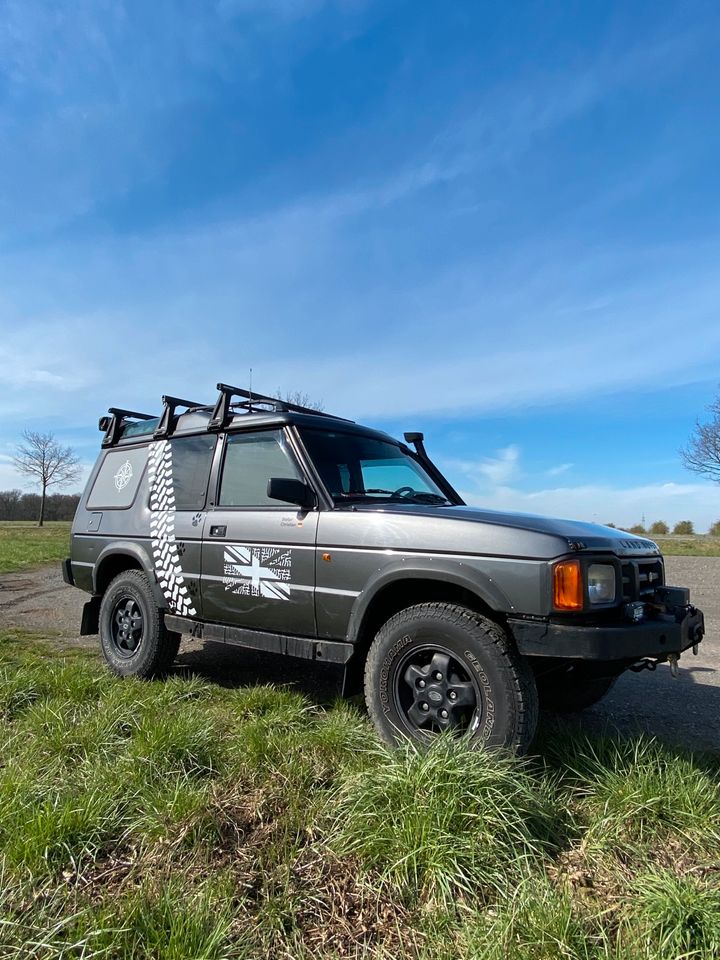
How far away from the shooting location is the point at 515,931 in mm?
1810

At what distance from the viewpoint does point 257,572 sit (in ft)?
12.5

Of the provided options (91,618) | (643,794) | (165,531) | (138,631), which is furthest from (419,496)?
(91,618)

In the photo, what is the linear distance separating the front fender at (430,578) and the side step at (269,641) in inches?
6.5

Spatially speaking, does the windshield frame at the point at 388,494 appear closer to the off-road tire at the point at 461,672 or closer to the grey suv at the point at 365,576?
the grey suv at the point at 365,576

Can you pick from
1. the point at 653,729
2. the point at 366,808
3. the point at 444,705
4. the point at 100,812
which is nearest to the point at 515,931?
the point at 366,808

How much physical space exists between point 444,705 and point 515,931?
1118 millimetres

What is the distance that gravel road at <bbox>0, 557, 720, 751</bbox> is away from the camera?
3.81 metres

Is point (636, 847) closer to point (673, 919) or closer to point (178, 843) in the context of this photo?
point (673, 919)

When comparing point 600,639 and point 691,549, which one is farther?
point 691,549

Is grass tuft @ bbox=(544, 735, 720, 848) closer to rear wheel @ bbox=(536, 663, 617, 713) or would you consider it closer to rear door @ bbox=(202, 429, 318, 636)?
rear wheel @ bbox=(536, 663, 617, 713)

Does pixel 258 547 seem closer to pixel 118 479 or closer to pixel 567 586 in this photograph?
pixel 567 586

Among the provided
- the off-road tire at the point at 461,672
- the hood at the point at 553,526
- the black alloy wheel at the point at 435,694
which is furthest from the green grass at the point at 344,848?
the hood at the point at 553,526

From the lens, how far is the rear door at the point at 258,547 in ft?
11.8

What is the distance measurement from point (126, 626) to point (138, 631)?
0.42ft
